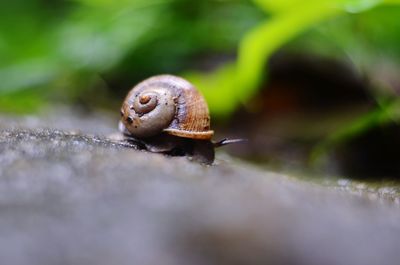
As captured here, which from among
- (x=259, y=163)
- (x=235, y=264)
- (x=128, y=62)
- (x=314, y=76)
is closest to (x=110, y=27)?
(x=128, y=62)

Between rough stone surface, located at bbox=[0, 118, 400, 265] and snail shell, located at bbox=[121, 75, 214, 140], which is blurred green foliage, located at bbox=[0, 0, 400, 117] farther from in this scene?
rough stone surface, located at bbox=[0, 118, 400, 265]

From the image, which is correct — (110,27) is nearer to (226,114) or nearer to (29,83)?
(29,83)

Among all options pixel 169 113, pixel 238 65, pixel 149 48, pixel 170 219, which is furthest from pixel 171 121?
pixel 149 48

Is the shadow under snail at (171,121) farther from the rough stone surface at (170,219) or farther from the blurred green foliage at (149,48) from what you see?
the blurred green foliage at (149,48)

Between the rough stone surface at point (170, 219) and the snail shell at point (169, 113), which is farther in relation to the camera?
the snail shell at point (169, 113)

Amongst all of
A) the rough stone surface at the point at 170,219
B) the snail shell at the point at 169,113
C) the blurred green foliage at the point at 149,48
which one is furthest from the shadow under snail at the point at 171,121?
the blurred green foliage at the point at 149,48

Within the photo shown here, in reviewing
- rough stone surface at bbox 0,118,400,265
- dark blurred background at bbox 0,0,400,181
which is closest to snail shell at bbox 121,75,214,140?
rough stone surface at bbox 0,118,400,265
